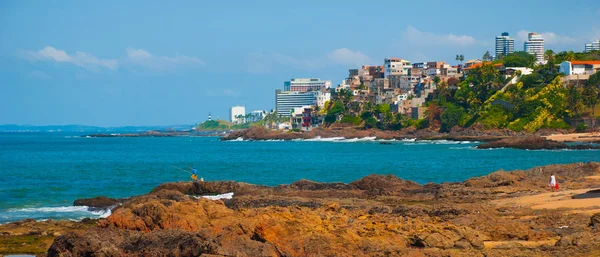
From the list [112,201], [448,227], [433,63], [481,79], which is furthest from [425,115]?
[448,227]

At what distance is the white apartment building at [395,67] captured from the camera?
15425 cm

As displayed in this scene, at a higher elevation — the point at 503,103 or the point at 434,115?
the point at 503,103

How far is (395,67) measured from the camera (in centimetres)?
15525

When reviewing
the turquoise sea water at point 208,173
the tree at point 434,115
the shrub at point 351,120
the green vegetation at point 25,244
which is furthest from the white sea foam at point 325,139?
the green vegetation at point 25,244

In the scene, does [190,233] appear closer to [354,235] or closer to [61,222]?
[354,235]

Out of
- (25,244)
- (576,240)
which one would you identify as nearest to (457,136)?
(25,244)

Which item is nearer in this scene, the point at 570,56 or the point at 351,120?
the point at 570,56

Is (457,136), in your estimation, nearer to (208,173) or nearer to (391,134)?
(391,134)

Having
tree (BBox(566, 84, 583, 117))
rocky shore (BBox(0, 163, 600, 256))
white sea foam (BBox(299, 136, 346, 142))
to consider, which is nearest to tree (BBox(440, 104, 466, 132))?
tree (BBox(566, 84, 583, 117))

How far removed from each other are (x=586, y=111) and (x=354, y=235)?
285 feet

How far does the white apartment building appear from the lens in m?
154

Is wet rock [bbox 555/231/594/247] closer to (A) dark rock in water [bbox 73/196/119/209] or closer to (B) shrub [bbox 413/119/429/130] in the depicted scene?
(A) dark rock in water [bbox 73/196/119/209]

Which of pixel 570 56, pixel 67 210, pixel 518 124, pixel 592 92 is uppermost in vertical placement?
pixel 570 56

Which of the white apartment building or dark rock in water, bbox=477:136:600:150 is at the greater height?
the white apartment building
